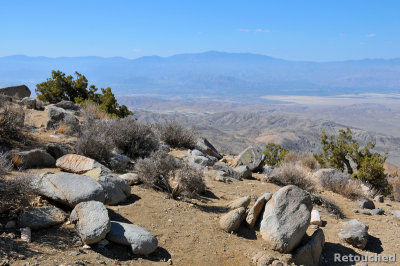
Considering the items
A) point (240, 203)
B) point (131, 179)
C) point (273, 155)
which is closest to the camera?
point (240, 203)

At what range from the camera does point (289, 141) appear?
104 metres

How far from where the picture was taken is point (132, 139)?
11.7m

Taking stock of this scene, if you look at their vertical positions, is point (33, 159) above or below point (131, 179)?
above

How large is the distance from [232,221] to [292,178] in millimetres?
4515

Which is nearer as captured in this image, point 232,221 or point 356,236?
point 232,221

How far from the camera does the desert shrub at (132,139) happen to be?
37.6 feet

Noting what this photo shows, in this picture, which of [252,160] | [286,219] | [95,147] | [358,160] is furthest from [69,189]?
[358,160]

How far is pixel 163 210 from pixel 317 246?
3.19m

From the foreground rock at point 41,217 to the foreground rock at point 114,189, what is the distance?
1.09 m

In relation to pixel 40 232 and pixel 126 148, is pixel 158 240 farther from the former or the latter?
pixel 126 148

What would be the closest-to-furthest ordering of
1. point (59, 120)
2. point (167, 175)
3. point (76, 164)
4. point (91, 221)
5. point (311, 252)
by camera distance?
point (91, 221), point (311, 252), point (76, 164), point (167, 175), point (59, 120)

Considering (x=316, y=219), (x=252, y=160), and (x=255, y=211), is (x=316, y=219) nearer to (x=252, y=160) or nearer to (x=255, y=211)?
(x=255, y=211)

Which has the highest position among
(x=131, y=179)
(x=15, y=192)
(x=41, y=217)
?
(x=15, y=192)

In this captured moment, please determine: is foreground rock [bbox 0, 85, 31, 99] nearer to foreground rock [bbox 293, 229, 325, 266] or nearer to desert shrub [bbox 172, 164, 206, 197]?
desert shrub [bbox 172, 164, 206, 197]
